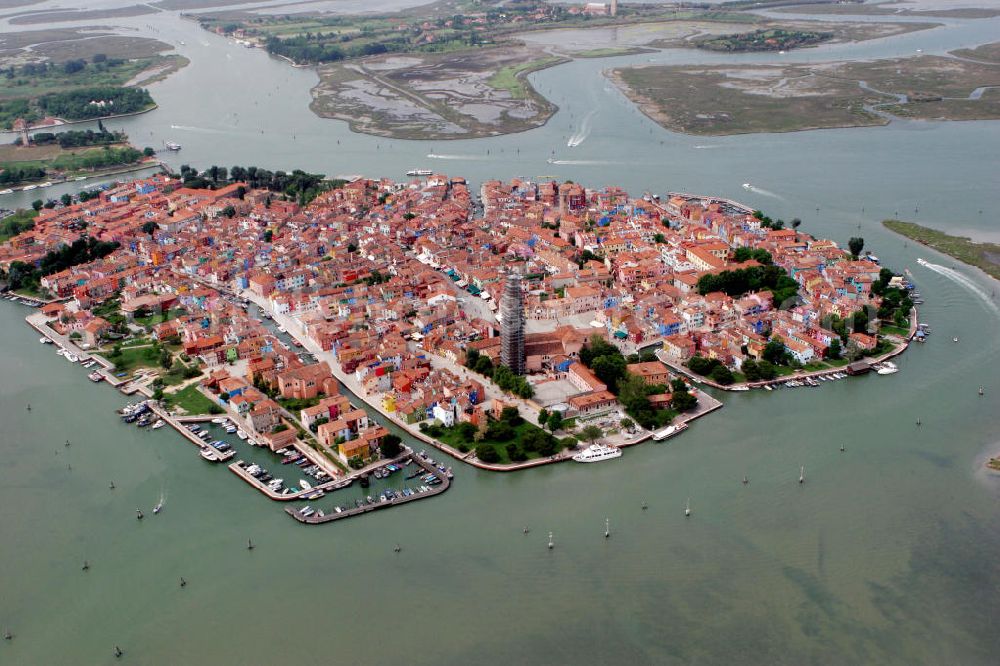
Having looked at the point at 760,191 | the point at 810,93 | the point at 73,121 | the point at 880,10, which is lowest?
the point at 760,191

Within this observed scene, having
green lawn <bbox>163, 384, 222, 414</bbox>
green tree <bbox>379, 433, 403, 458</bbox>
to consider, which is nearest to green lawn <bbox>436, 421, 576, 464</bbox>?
green tree <bbox>379, 433, 403, 458</bbox>

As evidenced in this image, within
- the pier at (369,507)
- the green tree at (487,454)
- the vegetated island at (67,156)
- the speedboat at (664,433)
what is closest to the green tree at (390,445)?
the pier at (369,507)

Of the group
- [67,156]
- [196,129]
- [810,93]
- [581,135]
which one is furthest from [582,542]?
[810,93]

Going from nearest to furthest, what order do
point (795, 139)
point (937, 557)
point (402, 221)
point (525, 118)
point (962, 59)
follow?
1. point (937, 557)
2. point (402, 221)
3. point (795, 139)
4. point (525, 118)
5. point (962, 59)

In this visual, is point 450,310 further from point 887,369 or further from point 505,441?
point 887,369

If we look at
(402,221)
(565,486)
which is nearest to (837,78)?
(402,221)

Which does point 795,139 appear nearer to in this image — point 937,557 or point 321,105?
point 321,105

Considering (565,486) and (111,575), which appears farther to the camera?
(565,486)

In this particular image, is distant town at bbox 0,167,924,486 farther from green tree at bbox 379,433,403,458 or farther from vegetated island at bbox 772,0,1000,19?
vegetated island at bbox 772,0,1000,19
